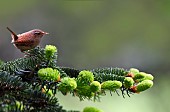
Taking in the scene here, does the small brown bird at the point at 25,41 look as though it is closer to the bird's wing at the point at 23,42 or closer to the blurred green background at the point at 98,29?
the bird's wing at the point at 23,42

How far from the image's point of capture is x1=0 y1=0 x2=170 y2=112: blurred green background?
9.82ft

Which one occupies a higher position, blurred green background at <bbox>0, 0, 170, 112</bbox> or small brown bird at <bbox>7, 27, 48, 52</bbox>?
blurred green background at <bbox>0, 0, 170, 112</bbox>

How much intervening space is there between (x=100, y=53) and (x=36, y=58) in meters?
2.64

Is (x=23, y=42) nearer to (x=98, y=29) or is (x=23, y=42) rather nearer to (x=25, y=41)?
(x=25, y=41)

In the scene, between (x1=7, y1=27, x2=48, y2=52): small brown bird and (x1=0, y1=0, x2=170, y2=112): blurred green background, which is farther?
(x1=0, y1=0, x2=170, y2=112): blurred green background

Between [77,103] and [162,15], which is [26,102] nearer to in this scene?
[77,103]

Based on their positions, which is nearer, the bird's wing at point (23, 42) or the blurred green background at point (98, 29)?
the bird's wing at point (23, 42)

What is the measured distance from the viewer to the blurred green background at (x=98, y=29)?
2.99 meters

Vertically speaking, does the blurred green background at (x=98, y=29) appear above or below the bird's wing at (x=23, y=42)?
above

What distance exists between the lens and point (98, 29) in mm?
3434

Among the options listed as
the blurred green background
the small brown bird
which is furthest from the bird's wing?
the blurred green background

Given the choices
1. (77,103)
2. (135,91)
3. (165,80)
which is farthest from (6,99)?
(165,80)

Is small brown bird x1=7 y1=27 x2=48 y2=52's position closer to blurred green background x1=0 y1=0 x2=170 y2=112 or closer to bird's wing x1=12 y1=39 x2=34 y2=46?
bird's wing x1=12 y1=39 x2=34 y2=46

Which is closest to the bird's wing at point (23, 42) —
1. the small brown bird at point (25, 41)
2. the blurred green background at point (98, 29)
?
the small brown bird at point (25, 41)
